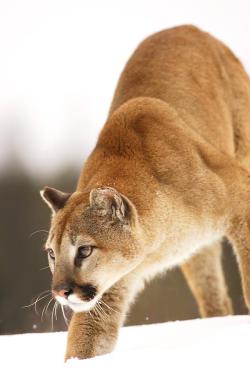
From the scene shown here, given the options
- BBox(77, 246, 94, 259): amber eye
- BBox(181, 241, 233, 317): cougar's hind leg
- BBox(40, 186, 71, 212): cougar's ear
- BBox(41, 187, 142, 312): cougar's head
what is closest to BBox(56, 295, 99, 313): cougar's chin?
BBox(41, 187, 142, 312): cougar's head

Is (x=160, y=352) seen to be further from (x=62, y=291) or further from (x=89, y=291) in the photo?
(x=62, y=291)

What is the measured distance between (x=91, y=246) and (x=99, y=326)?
3.13 ft

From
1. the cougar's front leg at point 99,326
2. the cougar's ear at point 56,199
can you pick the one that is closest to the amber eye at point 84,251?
the cougar's ear at point 56,199

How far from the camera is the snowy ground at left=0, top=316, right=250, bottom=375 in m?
4.91

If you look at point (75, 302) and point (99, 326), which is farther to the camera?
point (99, 326)

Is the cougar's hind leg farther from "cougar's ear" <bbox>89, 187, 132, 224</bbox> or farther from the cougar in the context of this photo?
"cougar's ear" <bbox>89, 187, 132, 224</bbox>

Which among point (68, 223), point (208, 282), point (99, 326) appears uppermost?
point (68, 223)

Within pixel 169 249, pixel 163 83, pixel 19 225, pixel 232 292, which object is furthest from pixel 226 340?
pixel 19 225

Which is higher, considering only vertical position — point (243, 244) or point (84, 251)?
point (84, 251)

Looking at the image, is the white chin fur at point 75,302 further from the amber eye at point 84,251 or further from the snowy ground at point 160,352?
the snowy ground at point 160,352

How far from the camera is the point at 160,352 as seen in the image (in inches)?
218

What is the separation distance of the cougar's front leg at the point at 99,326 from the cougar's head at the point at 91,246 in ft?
1.30

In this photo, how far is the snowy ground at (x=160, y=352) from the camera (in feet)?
16.1

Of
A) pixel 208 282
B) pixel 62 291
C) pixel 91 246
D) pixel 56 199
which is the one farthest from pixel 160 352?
pixel 208 282
